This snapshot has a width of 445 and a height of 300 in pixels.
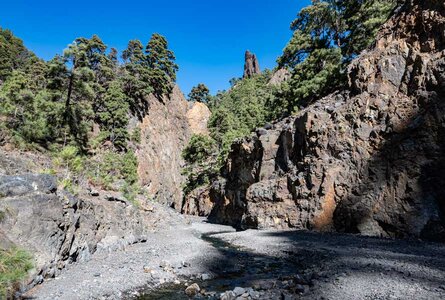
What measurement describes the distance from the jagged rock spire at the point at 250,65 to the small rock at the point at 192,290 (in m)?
106

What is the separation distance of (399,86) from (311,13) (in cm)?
1624

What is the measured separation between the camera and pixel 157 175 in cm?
5303

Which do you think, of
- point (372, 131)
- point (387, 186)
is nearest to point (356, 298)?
point (387, 186)

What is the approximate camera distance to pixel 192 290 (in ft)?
29.5

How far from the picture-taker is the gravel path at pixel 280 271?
25.7 feet

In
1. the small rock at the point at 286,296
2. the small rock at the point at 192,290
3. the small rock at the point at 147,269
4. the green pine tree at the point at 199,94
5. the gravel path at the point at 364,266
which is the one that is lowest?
the small rock at the point at 192,290

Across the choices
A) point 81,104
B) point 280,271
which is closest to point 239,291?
point 280,271

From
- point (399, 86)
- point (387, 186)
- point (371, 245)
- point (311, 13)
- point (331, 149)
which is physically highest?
point (311, 13)

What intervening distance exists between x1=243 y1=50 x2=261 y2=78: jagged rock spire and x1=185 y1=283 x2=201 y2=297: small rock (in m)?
106

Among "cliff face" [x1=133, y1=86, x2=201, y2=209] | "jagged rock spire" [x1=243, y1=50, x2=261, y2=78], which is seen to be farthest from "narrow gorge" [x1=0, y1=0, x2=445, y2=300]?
"jagged rock spire" [x1=243, y1=50, x2=261, y2=78]

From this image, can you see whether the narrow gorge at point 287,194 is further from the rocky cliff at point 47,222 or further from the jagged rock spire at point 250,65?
the jagged rock spire at point 250,65

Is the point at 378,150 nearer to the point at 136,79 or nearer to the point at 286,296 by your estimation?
the point at 286,296

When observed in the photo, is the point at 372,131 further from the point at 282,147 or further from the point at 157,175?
the point at 157,175

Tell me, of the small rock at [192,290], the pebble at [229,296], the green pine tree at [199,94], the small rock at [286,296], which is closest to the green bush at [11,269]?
the small rock at [192,290]
